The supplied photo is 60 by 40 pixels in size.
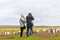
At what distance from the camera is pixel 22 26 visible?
99.5 ft

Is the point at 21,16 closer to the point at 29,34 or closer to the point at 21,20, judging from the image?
the point at 21,20

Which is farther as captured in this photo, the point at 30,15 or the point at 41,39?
the point at 30,15

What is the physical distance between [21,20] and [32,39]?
3884mm

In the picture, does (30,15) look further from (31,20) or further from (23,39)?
(23,39)

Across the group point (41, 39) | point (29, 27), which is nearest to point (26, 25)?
point (29, 27)

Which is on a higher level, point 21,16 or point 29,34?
point 21,16

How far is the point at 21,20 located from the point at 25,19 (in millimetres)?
773

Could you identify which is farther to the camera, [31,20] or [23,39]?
[31,20]

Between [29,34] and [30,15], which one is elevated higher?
[30,15]

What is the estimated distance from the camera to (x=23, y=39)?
26.9 m

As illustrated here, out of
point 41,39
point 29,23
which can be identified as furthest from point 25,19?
point 41,39

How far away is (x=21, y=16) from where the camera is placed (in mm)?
30172

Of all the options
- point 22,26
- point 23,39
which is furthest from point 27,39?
point 22,26

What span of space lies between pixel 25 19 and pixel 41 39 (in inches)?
171
